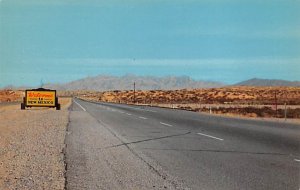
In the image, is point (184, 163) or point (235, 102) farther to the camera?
point (235, 102)

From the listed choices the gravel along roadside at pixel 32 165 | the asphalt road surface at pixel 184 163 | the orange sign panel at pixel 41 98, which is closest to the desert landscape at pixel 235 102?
the orange sign panel at pixel 41 98

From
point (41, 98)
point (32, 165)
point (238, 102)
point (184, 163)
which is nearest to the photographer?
point (184, 163)

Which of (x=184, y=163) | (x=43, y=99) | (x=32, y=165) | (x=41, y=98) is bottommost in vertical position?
(x=32, y=165)

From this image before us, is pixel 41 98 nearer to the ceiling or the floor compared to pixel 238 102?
nearer to the ceiling

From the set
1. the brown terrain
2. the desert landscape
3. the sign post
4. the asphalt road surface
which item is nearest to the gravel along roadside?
the asphalt road surface

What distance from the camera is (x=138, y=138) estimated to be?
53.7 feet

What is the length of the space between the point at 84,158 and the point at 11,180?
2907mm

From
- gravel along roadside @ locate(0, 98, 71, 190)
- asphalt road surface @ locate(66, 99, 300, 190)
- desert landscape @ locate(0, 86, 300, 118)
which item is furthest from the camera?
desert landscape @ locate(0, 86, 300, 118)

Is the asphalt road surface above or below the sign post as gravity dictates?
below

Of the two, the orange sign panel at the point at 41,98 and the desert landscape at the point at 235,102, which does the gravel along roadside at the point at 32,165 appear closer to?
the desert landscape at the point at 235,102

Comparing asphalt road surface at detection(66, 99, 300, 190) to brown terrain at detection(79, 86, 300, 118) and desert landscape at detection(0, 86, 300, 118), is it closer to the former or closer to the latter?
desert landscape at detection(0, 86, 300, 118)

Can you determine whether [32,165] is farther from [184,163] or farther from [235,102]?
[235,102]

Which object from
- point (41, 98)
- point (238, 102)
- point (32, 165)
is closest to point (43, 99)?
point (41, 98)

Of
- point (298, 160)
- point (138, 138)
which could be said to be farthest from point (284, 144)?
point (138, 138)
